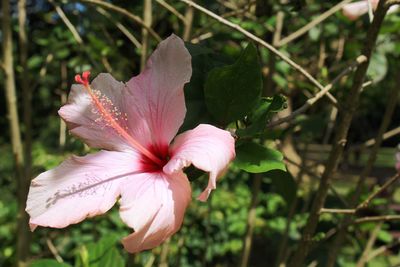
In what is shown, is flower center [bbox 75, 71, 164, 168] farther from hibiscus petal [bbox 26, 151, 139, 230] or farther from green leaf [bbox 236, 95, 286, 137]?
green leaf [bbox 236, 95, 286, 137]

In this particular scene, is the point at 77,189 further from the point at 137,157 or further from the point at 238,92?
the point at 238,92

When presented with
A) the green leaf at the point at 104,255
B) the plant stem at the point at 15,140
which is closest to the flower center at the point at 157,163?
the green leaf at the point at 104,255

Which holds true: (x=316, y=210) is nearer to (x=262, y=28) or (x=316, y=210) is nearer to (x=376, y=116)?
(x=262, y=28)

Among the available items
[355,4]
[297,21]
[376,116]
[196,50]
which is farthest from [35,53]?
[376,116]

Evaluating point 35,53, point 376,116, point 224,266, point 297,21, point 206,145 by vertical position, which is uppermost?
point 206,145

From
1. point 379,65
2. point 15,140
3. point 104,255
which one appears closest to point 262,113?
point 104,255

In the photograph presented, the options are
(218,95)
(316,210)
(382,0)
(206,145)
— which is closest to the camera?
(206,145)

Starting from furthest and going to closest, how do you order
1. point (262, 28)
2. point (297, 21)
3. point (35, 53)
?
point (35, 53) < point (297, 21) < point (262, 28)

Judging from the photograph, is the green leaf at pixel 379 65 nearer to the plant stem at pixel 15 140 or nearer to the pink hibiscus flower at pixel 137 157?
the plant stem at pixel 15 140
